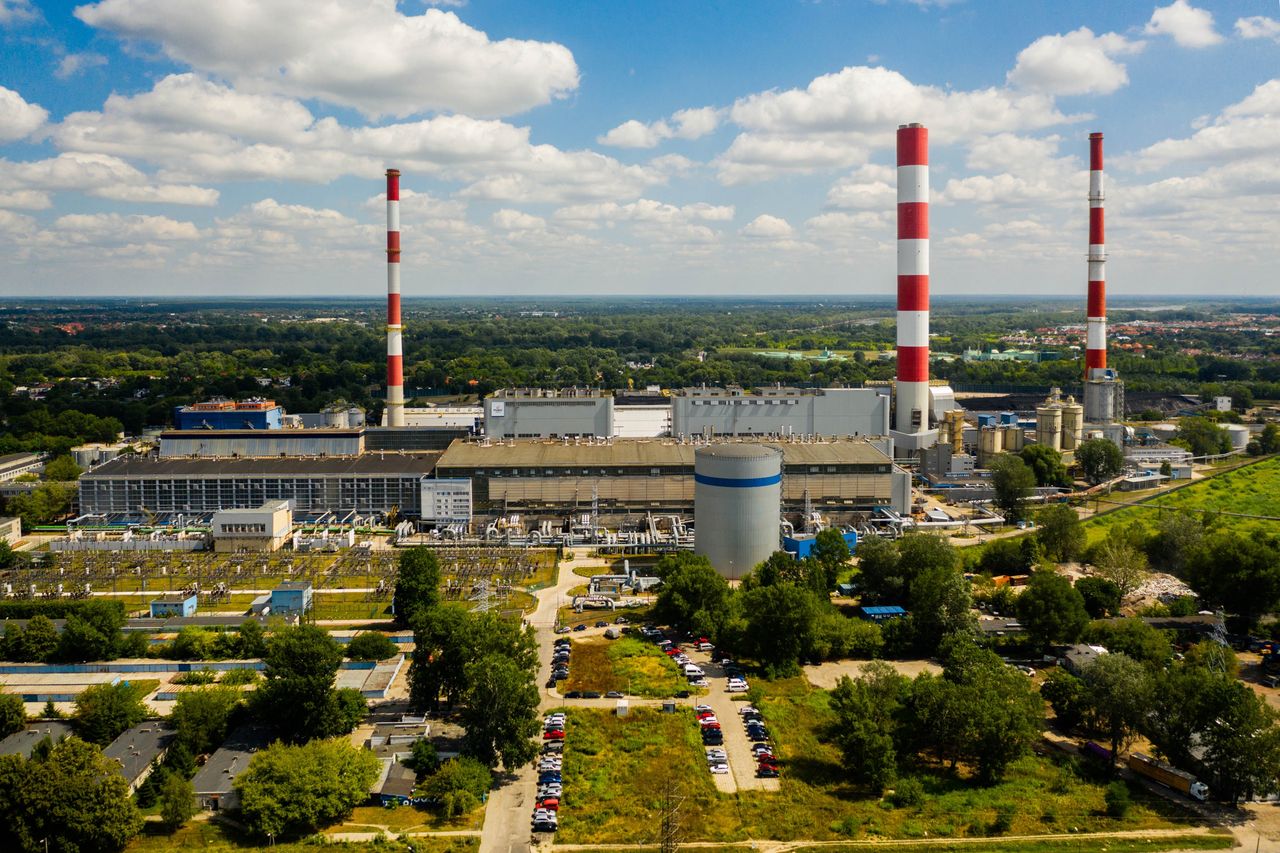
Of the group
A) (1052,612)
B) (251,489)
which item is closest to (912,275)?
(1052,612)

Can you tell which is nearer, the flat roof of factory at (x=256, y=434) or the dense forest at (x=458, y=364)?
the flat roof of factory at (x=256, y=434)

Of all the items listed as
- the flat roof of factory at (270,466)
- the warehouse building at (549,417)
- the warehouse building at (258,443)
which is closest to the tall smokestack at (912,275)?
the warehouse building at (549,417)

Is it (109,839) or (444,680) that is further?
(444,680)

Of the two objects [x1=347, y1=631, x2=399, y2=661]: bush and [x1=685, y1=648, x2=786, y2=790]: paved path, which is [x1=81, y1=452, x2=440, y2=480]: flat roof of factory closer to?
[x1=347, y1=631, x2=399, y2=661]: bush

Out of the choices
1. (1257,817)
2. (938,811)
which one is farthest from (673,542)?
(1257,817)

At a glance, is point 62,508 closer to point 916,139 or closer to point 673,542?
point 673,542

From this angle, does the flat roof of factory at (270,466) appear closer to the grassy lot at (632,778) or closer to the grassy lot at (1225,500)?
the grassy lot at (632,778)
